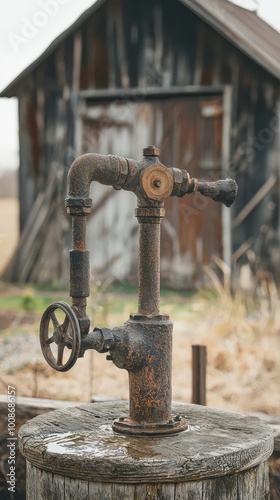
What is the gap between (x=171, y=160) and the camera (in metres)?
8.95

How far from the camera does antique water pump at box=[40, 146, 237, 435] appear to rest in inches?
104

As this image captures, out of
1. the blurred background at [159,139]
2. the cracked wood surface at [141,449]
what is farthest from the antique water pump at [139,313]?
the blurred background at [159,139]

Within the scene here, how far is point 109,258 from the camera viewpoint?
9.30 m

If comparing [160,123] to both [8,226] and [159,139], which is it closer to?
[159,139]

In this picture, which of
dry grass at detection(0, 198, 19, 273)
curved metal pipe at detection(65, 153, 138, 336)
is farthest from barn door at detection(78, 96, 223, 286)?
curved metal pipe at detection(65, 153, 138, 336)

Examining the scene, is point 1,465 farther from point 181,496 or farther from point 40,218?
point 40,218

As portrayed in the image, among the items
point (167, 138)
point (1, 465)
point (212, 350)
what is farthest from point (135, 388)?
point (167, 138)

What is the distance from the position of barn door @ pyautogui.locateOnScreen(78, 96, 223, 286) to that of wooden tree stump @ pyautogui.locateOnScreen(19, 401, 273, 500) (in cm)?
602

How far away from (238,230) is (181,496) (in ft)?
20.3

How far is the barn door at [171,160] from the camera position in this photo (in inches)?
343

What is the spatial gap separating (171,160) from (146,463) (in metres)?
6.79

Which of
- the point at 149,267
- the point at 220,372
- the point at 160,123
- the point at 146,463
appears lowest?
the point at 220,372

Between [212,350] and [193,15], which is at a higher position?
[193,15]

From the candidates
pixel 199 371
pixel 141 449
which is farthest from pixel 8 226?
pixel 141 449
